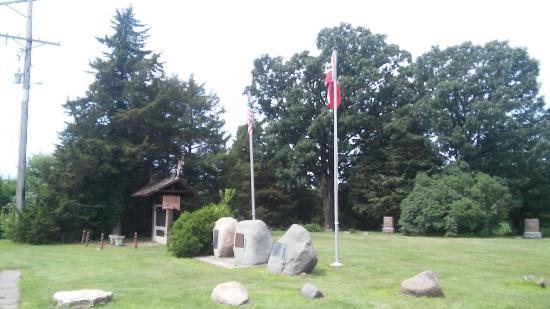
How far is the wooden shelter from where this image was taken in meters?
21.6

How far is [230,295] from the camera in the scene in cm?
855

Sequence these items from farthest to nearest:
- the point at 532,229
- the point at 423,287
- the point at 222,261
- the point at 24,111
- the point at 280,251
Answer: the point at 532,229 → the point at 24,111 → the point at 222,261 → the point at 280,251 → the point at 423,287

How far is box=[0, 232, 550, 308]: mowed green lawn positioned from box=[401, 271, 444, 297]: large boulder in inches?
8.3

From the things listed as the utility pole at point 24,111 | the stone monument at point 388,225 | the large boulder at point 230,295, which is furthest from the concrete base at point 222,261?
the stone monument at point 388,225

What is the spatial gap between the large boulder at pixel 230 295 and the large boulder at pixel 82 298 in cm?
189

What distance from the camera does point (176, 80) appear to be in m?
28.4

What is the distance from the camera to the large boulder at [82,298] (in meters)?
8.12

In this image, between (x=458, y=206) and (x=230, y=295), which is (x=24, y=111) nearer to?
(x=230, y=295)

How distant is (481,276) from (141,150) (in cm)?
1732

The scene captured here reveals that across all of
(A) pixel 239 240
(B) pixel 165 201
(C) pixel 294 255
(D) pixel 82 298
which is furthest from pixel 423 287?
(B) pixel 165 201

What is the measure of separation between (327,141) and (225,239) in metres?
21.0

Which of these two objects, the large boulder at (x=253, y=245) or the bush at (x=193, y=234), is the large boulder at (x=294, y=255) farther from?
the bush at (x=193, y=234)

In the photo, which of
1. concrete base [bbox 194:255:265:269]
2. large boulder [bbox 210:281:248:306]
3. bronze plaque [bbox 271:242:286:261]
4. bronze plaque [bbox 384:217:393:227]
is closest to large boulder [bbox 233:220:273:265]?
concrete base [bbox 194:255:265:269]

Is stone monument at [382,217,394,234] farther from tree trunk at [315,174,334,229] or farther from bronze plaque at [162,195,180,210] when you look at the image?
bronze plaque at [162,195,180,210]
